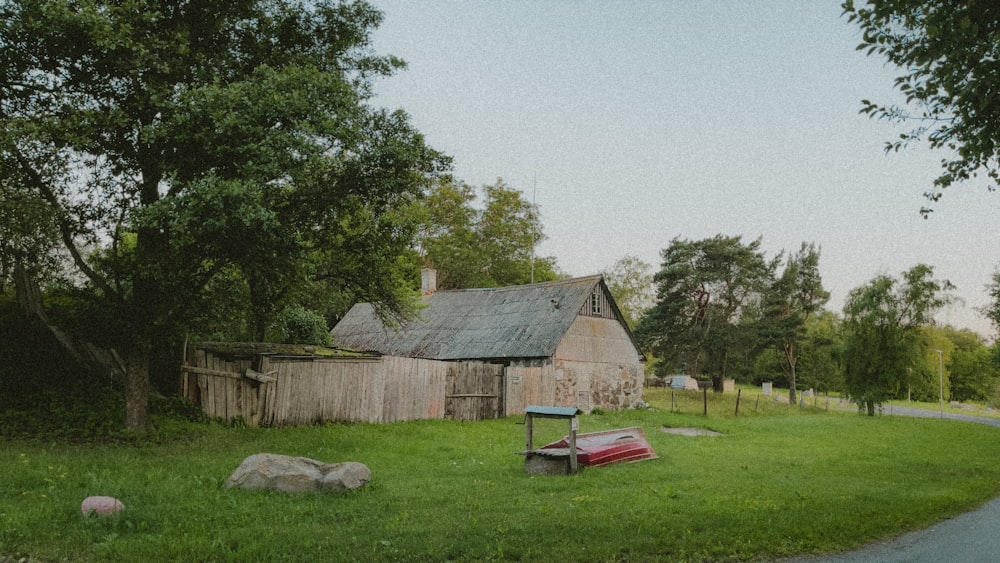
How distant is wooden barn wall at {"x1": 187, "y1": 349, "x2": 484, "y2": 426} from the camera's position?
711 inches

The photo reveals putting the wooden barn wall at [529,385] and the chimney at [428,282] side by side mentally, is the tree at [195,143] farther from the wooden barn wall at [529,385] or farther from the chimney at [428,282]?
the chimney at [428,282]

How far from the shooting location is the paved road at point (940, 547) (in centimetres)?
768

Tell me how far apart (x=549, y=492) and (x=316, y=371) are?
10419 millimetres

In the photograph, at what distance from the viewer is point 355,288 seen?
690 inches

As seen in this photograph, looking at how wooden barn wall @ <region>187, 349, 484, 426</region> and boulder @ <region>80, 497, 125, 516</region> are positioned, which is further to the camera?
wooden barn wall @ <region>187, 349, 484, 426</region>

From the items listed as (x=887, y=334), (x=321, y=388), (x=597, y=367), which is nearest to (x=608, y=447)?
(x=321, y=388)

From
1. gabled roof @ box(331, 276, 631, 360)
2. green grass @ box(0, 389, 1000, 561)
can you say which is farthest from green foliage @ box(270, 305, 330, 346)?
green grass @ box(0, 389, 1000, 561)

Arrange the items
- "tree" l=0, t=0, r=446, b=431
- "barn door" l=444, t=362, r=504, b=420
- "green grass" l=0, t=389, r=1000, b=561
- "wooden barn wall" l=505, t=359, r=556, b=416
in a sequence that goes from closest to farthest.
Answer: "green grass" l=0, t=389, r=1000, b=561, "tree" l=0, t=0, r=446, b=431, "barn door" l=444, t=362, r=504, b=420, "wooden barn wall" l=505, t=359, r=556, b=416

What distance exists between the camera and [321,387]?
19.6m

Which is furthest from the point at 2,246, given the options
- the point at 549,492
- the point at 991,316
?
the point at 991,316

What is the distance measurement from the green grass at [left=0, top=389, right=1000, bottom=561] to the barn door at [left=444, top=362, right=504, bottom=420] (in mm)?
6299

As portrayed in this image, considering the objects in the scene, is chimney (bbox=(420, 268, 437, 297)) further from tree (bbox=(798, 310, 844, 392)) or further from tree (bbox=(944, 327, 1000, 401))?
tree (bbox=(944, 327, 1000, 401))

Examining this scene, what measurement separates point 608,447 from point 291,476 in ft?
21.9

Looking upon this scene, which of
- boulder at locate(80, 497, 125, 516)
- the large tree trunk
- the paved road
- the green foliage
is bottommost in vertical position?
the paved road
